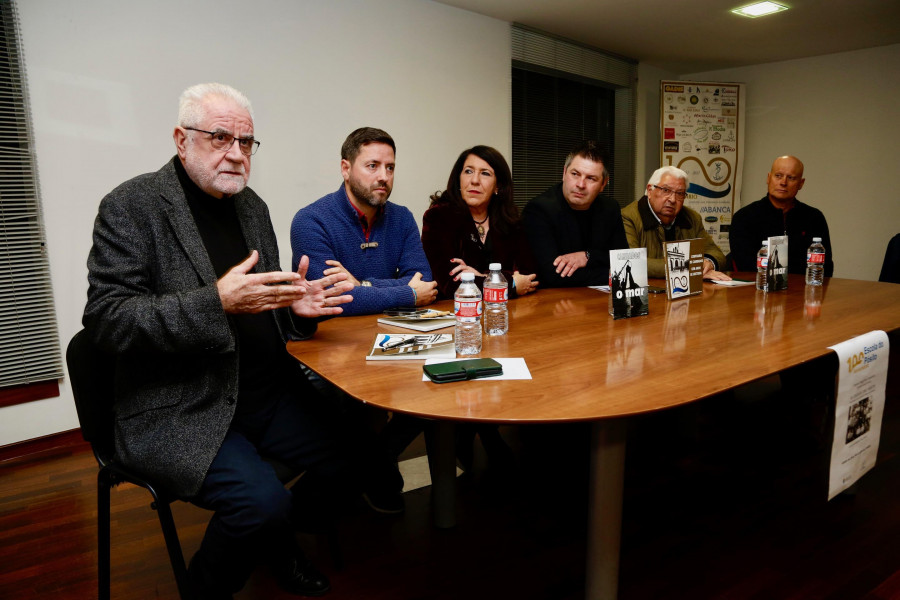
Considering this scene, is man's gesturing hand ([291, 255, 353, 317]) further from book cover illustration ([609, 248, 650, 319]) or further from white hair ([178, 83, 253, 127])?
book cover illustration ([609, 248, 650, 319])

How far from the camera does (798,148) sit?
618 centimetres

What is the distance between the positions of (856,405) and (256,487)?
5.41ft

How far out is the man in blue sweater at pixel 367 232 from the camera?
2217mm

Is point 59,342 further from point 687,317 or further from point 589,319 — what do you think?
point 687,317

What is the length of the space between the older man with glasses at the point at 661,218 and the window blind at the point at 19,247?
307cm

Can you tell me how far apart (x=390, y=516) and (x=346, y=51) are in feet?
10.1

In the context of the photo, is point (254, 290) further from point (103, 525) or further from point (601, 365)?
point (601, 365)

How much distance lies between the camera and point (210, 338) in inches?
53.0

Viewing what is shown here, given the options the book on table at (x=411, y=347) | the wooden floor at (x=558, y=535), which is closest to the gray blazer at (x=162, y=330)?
the book on table at (x=411, y=347)

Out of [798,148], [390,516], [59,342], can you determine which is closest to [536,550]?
[390,516]

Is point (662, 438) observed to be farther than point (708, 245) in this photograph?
No

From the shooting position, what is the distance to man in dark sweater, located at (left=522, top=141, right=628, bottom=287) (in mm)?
2801

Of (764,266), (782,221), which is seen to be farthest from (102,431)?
(782,221)

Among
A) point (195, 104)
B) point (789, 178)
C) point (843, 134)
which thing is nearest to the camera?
point (195, 104)
